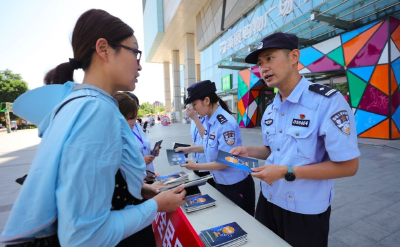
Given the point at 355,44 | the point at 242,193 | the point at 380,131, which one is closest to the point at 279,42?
the point at 242,193

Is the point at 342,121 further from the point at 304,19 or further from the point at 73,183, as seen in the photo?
the point at 304,19

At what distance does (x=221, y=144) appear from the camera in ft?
6.70

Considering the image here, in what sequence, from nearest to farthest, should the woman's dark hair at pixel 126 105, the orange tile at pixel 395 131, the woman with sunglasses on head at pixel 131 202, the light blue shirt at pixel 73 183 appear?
the light blue shirt at pixel 73 183
the woman with sunglasses on head at pixel 131 202
the woman's dark hair at pixel 126 105
the orange tile at pixel 395 131

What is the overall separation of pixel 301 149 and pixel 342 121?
0.92ft

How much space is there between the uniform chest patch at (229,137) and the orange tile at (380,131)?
7.71 metres

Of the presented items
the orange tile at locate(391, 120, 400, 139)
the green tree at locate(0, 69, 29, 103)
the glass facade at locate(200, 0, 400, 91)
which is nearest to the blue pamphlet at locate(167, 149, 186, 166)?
the glass facade at locate(200, 0, 400, 91)

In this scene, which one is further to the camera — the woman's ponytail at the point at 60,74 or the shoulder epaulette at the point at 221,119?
the shoulder epaulette at the point at 221,119

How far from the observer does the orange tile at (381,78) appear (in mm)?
6656

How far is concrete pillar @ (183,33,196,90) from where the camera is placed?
845 inches

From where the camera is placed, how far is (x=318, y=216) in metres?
1.29

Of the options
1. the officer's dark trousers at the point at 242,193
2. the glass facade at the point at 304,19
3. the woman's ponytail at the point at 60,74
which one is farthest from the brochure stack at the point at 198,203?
the glass facade at the point at 304,19

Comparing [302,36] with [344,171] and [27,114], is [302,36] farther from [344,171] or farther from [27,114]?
[27,114]

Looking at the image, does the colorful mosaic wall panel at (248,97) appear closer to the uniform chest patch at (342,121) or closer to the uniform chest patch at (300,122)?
the uniform chest patch at (300,122)

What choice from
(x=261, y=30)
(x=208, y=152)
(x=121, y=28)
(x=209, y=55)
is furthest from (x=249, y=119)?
(x=121, y=28)
